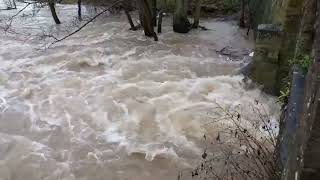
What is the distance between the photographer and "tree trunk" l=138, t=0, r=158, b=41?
10.9 metres

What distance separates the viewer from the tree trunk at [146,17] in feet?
35.6

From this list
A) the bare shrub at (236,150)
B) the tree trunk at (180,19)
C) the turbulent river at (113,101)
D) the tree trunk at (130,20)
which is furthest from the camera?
the tree trunk at (180,19)

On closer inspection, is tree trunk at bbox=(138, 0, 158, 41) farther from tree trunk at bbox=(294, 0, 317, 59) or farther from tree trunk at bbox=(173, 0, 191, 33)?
tree trunk at bbox=(294, 0, 317, 59)

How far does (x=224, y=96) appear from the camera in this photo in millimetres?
7711

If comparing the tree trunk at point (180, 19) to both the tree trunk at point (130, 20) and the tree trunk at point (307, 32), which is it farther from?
the tree trunk at point (307, 32)

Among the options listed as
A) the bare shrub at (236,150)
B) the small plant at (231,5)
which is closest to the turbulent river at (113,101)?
the bare shrub at (236,150)

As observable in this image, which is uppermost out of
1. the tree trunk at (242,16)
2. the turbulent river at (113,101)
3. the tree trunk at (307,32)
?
the tree trunk at (307,32)

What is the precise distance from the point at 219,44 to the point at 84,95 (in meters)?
4.74

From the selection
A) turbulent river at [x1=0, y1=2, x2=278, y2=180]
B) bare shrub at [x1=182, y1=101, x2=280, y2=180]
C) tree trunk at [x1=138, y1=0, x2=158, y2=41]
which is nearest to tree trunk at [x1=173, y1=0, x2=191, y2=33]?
turbulent river at [x1=0, y1=2, x2=278, y2=180]

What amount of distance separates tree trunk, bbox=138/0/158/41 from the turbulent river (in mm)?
303

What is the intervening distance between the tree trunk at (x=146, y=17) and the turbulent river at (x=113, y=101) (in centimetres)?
30

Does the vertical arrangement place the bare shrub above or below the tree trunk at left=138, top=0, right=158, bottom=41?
below

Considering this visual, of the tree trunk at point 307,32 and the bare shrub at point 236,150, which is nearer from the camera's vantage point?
the tree trunk at point 307,32

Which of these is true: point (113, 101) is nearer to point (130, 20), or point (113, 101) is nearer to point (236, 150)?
point (236, 150)
